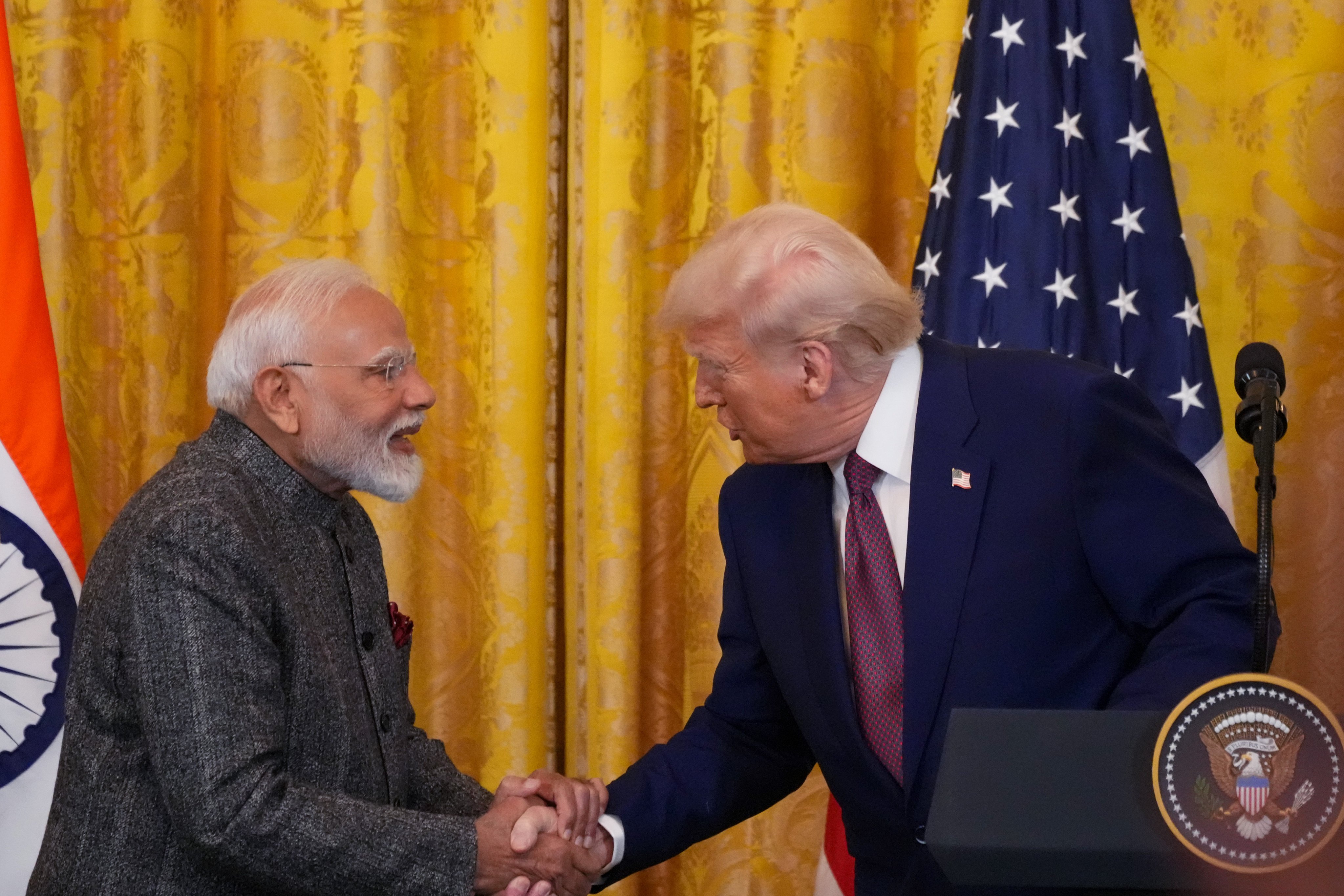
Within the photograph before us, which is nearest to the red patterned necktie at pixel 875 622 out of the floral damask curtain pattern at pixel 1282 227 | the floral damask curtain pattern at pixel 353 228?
the floral damask curtain pattern at pixel 353 228

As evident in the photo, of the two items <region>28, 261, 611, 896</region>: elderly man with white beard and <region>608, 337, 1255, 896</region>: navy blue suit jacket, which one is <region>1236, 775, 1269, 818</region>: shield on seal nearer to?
<region>608, 337, 1255, 896</region>: navy blue suit jacket

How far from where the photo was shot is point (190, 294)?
3732 millimetres

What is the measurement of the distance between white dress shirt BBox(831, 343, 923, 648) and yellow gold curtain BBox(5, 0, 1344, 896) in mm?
1470

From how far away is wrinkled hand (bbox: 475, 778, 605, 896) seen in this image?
88.3 inches

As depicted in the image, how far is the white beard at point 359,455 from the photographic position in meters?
2.30

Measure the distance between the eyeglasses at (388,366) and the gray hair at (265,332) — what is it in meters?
0.02

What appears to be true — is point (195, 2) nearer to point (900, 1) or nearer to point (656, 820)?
point (900, 1)

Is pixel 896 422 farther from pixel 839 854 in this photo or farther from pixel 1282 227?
pixel 1282 227

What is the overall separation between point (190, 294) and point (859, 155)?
6.28 ft

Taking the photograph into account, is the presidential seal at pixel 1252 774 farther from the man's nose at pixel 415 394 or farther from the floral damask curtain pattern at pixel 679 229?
the floral damask curtain pattern at pixel 679 229

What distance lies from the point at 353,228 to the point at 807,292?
1881mm

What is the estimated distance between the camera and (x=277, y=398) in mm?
2289

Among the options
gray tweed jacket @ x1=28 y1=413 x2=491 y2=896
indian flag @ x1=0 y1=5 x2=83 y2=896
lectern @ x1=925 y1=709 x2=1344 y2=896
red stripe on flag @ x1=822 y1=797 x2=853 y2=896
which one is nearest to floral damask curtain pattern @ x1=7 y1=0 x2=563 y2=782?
indian flag @ x1=0 y1=5 x2=83 y2=896

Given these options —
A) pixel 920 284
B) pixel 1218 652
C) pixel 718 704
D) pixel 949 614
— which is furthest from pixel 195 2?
pixel 1218 652
